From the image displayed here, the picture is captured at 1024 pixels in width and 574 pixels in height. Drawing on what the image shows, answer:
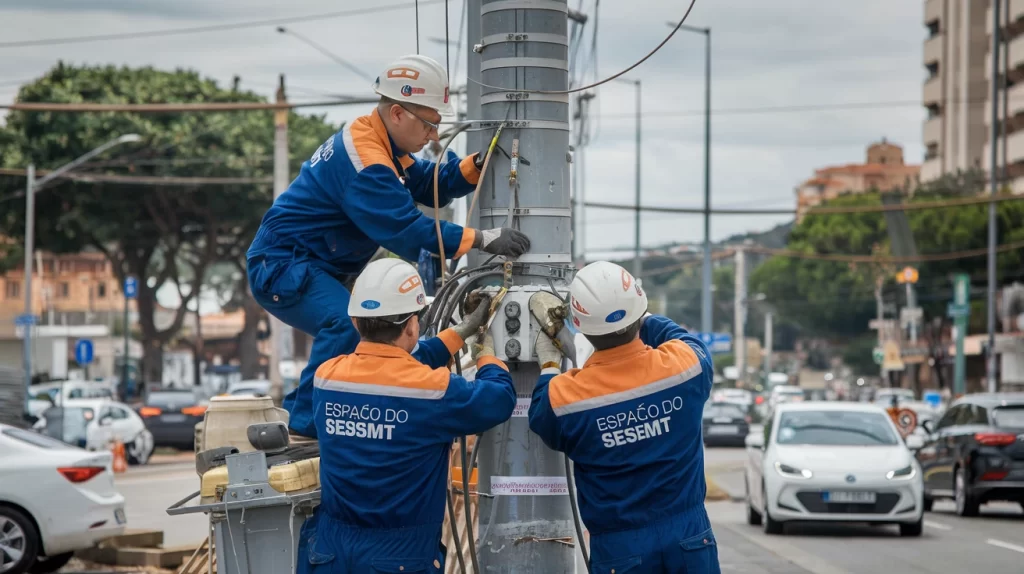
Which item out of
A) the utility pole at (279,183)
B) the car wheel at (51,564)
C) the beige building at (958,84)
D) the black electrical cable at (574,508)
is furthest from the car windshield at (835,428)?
the beige building at (958,84)

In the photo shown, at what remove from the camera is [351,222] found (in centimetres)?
700

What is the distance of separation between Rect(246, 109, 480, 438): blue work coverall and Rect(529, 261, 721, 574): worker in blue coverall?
0.86 meters

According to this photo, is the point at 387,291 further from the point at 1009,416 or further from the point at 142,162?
the point at 142,162

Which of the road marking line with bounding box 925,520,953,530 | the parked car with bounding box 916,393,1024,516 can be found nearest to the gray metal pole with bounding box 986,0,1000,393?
the parked car with bounding box 916,393,1024,516

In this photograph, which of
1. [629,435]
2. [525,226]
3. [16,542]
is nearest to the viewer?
[629,435]

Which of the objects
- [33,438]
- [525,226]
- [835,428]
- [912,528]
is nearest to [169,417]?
[835,428]

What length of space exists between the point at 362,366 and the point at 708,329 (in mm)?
41020

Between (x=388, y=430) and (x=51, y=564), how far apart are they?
9318 mm

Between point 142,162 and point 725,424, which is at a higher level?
point 142,162

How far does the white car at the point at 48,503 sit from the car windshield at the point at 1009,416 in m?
11.5

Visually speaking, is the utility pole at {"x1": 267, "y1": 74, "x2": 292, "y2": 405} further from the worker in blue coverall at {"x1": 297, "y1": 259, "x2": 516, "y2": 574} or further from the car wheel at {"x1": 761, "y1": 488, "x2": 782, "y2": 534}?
the worker in blue coverall at {"x1": 297, "y1": 259, "x2": 516, "y2": 574}

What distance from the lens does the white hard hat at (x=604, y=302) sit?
19.7ft

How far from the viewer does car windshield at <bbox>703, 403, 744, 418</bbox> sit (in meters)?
43.5

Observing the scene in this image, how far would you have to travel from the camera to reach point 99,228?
171 feet
